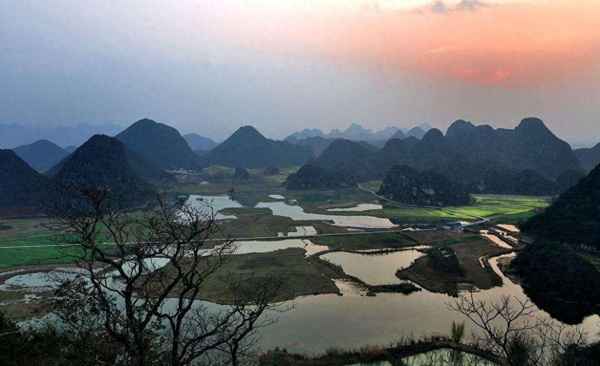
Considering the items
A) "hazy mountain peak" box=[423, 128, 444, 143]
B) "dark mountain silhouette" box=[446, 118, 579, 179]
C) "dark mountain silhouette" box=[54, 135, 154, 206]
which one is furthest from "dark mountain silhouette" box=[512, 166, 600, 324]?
"hazy mountain peak" box=[423, 128, 444, 143]

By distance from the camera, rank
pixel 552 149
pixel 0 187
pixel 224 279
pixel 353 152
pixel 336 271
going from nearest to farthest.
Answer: pixel 224 279
pixel 336 271
pixel 0 187
pixel 552 149
pixel 353 152

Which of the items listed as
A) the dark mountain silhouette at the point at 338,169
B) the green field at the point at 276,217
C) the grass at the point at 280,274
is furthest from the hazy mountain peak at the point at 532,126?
the grass at the point at 280,274

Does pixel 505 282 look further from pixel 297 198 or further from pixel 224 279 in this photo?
pixel 297 198

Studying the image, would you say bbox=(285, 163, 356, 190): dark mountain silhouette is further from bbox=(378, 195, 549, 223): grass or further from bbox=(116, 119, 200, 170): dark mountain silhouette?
bbox=(116, 119, 200, 170): dark mountain silhouette

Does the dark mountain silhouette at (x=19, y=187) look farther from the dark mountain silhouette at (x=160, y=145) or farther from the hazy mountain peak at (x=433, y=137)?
the hazy mountain peak at (x=433, y=137)

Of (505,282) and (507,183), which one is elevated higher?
(507,183)

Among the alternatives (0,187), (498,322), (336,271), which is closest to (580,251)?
(498,322)

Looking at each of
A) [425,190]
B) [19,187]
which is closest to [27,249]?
[19,187]
